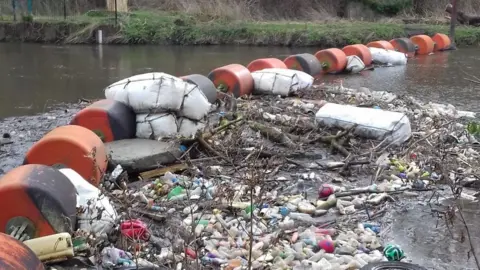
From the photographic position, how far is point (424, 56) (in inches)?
575

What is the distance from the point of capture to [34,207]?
3473 millimetres

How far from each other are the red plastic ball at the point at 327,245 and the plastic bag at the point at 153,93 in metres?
2.66

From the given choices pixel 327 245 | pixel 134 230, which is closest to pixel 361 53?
pixel 327 245

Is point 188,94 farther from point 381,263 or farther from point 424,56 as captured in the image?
point 424,56

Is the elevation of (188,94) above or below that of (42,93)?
above

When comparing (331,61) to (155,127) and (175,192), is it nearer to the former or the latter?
(155,127)

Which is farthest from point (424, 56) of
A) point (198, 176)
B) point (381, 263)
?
point (381, 263)

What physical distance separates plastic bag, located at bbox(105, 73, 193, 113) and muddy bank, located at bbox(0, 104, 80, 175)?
1.21 m

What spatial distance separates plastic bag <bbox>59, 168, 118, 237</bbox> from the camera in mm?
3641

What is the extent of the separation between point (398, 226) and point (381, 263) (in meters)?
0.80

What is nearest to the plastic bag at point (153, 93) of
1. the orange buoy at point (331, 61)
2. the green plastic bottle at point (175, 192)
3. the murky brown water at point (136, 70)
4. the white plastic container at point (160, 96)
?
the white plastic container at point (160, 96)

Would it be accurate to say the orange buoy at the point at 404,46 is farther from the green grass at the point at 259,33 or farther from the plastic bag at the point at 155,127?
the plastic bag at the point at 155,127

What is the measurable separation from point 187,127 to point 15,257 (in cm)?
336

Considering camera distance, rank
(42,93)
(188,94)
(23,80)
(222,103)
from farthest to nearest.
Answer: (23,80)
(42,93)
(222,103)
(188,94)
